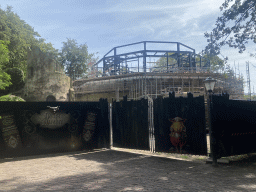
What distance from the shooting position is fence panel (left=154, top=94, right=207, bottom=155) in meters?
7.41

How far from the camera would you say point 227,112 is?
7305 mm

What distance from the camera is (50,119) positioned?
31.0 feet

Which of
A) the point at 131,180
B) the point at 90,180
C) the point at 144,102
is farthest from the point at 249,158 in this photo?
the point at 90,180

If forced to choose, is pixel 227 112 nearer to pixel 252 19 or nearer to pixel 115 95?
pixel 252 19

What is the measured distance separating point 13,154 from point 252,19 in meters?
13.6

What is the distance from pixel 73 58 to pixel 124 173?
43479 millimetres

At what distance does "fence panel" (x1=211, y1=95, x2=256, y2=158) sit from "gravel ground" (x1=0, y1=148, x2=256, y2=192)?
1.56 feet

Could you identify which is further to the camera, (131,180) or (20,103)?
(20,103)

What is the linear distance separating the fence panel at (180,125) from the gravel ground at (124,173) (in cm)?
49

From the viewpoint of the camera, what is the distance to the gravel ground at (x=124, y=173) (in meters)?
5.05

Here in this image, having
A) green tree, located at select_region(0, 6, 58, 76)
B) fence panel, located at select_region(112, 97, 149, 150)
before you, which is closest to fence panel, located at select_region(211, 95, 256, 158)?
fence panel, located at select_region(112, 97, 149, 150)

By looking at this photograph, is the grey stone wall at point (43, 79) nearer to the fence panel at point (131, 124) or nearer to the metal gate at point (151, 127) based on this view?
the fence panel at point (131, 124)

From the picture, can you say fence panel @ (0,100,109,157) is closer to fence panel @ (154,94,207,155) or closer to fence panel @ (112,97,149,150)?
fence panel @ (112,97,149,150)

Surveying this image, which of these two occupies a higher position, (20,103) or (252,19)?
(252,19)
